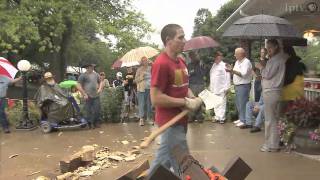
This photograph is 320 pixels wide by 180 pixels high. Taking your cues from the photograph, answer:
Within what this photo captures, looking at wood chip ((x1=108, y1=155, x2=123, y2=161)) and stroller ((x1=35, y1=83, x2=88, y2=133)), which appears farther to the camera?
stroller ((x1=35, y1=83, x2=88, y2=133))

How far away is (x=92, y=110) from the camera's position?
12125 mm

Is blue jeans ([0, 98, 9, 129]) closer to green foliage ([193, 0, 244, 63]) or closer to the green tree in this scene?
the green tree

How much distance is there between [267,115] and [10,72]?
5204mm

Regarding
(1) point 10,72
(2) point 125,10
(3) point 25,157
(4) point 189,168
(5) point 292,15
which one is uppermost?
(2) point 125,10

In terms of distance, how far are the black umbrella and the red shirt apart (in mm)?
3528

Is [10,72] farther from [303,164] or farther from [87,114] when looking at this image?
[303,164]

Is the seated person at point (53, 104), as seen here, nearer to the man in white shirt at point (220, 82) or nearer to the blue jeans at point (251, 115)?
the man in white shirt at point (220, 82)

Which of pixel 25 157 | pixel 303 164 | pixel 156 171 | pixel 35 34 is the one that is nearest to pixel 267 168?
pixel 303 164

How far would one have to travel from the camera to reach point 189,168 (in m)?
4.04

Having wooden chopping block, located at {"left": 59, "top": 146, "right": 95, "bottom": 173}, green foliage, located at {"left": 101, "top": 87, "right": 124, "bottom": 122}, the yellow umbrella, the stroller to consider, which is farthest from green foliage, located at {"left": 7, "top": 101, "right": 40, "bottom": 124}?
wooden chopping block, located at {"left": 59, "top": 146, "right": 95, "bottom": 173}

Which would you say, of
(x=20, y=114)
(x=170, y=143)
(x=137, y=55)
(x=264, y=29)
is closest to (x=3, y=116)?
(x=20, y=114)

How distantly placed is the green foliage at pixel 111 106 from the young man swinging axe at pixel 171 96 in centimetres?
842

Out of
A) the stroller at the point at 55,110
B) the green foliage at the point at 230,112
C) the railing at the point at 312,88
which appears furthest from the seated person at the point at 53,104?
the railing at the point at 312,88

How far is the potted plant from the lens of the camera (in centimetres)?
765
